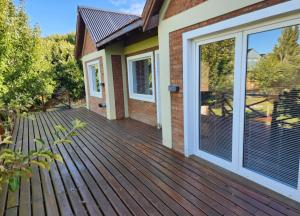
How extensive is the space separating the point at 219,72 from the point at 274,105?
91cm

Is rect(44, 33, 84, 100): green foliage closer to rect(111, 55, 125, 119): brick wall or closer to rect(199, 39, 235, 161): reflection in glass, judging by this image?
rect(111, 55, 125, 119): brick wall

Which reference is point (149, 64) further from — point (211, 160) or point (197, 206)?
point (197, 206)

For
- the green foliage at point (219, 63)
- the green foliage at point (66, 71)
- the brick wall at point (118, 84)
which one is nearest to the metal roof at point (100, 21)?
the brick wall at point (118, 84)

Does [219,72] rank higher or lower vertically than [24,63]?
lower

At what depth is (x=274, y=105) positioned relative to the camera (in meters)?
2.36

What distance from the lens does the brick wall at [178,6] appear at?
9.93ft

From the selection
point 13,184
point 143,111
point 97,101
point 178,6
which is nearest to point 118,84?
point 143,111

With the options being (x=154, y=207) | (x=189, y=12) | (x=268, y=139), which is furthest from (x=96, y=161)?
(x=189, y=12)

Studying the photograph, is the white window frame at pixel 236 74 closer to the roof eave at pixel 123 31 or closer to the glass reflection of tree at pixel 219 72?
the glass reflection of tree at pixel 219 72

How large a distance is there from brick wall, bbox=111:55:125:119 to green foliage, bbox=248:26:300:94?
5.00 metres

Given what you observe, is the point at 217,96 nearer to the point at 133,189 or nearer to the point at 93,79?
the point at 133,189

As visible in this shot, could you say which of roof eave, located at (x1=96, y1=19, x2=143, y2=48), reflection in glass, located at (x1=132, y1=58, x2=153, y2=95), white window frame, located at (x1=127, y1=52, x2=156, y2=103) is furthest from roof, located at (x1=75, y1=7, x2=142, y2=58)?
reflection in glass, located at (x1=132, y1=58, x2=153, y2=95)

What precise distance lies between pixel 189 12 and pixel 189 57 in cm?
69

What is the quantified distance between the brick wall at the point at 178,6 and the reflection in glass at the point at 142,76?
222 centimetres
